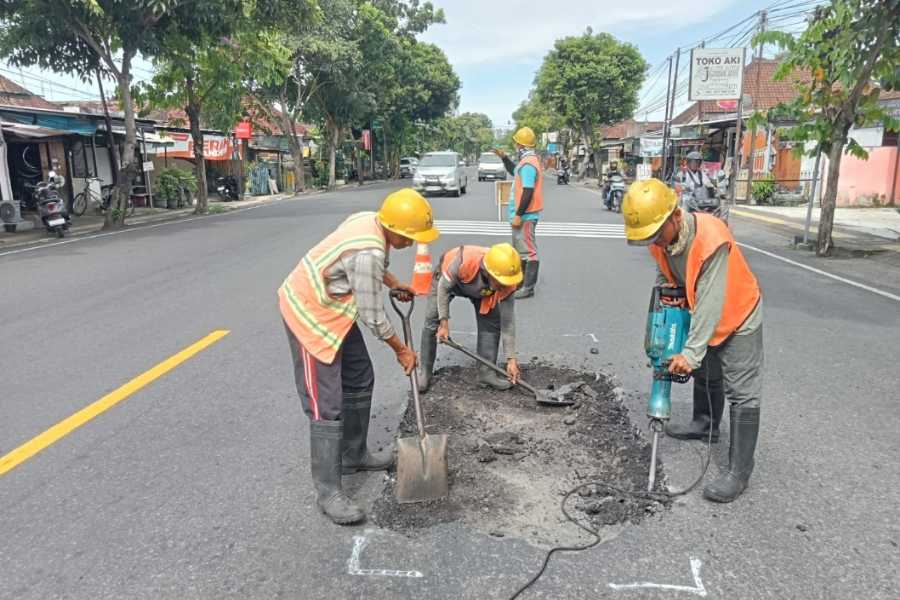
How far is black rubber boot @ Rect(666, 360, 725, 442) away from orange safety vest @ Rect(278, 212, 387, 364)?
6.57 ft

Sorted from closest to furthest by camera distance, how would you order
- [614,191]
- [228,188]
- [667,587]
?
1. [667,587]
2. [614,191]
3. [228,188]

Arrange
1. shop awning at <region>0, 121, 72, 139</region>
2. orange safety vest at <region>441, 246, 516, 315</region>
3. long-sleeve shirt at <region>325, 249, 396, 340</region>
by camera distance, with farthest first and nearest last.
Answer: shop awning at <region>0, 121, 72, 139</region> → orange safety vest at <region>441, 246, 516, 315</region> → long-sleeve shirt at <region>325, 249, 396, 340</region>

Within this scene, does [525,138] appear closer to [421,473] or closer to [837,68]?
[421,473]

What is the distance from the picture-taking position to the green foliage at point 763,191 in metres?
20.9

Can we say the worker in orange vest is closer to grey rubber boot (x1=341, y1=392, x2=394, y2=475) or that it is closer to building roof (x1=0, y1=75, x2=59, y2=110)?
grey rubber boot (x1=341, y1=392, x2=394, y2=475)

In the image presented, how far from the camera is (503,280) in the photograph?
4082 mm

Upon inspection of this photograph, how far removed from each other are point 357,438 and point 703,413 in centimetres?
199

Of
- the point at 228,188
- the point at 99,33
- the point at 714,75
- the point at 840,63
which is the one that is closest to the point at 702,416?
the point at 840,63

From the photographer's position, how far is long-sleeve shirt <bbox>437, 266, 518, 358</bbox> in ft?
14.4

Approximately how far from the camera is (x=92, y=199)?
64.1 ft

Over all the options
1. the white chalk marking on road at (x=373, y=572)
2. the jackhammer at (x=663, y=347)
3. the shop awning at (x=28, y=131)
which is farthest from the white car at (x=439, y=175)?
the white chalk marking on road at (x=373, y=572)

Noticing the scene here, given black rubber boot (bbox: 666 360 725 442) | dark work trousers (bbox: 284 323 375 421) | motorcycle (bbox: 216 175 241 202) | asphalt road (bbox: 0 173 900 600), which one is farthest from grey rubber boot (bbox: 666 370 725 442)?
motorcycle (bbox: 216 175 241 202)

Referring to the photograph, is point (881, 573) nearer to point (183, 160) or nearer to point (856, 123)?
point (856, 123)

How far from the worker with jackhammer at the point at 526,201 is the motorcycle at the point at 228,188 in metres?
19.1
